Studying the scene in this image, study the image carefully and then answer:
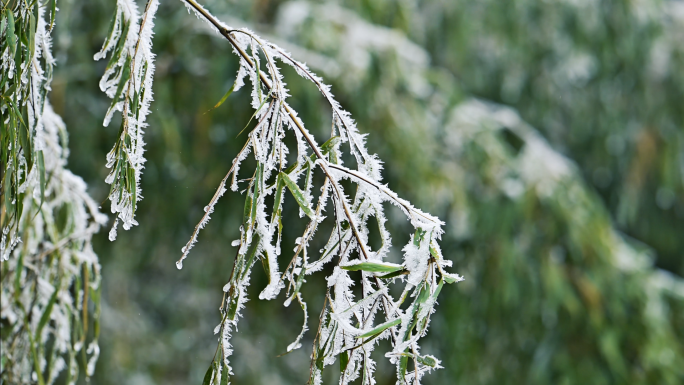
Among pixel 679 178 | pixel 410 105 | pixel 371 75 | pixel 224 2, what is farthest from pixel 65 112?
pixel 679 178

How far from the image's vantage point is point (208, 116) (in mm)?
1848

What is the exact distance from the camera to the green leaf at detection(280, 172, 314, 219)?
20.6 inches

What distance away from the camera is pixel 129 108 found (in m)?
0.56

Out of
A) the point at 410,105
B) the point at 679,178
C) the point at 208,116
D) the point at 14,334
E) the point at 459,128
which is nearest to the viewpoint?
the point at 14,334

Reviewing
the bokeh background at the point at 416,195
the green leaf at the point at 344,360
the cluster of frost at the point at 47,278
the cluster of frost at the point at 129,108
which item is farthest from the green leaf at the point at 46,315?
the bokeh background at the point at 416,195

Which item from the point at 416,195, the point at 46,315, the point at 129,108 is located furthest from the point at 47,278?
the point at 416,195

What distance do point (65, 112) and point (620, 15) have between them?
2.41 m

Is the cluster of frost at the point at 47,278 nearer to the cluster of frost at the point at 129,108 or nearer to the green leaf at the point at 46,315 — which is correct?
the green leaf at the point at 46,315

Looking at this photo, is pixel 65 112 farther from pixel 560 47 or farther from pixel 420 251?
pixel 560 47

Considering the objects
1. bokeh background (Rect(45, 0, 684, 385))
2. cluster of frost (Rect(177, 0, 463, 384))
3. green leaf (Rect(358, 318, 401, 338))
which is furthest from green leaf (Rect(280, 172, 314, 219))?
bokeh background (Rect(45, 0, 684, 385))

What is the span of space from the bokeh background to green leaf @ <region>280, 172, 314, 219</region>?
4.23ft

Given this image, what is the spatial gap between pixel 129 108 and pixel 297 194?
184mm

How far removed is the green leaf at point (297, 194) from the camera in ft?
1.71

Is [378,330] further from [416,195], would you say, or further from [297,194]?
[416,195]
